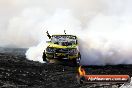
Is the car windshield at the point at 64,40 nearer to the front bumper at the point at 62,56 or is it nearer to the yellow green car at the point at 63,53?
the yellow green car at the point at 63,53

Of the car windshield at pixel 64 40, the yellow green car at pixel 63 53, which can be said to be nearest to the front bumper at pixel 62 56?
the yellow green car at pixel 63 53

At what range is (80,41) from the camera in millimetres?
38625

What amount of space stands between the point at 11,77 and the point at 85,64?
1495 cm

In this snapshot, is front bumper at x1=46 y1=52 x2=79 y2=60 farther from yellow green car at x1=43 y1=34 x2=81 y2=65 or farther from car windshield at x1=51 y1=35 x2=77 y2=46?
car windshield at x1=51 y1=35 x2=77 y2=46

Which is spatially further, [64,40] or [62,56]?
[64,40]

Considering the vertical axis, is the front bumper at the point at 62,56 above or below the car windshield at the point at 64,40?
below

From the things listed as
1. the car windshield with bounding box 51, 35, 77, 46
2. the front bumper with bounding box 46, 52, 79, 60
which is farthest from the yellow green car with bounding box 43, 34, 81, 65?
the car windshield with bounding box 51, 35, 77, 46

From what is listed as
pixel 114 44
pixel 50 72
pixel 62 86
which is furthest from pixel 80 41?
pixel 62 86

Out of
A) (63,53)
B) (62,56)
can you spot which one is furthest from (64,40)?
(62,56)

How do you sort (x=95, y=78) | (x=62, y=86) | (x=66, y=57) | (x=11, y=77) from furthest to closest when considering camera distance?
(x=66, y=57) < (x=11, y=77) < (x=62, y=86) < (x=95, y=78)

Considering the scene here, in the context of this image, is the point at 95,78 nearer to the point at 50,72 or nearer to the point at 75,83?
the point at 75,83

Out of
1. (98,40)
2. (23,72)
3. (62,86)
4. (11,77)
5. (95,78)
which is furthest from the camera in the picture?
(98,40)

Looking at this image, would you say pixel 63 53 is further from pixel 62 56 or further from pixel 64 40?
pixel 64 40

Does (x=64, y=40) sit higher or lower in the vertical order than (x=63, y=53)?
higher
